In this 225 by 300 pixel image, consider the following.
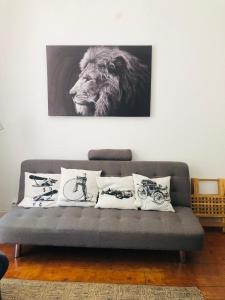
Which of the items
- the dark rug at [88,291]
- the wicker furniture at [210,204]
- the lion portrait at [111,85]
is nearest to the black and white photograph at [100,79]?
the lion portrait at [111,85]

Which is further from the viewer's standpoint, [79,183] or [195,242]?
[79,183]

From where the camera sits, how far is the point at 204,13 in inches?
113

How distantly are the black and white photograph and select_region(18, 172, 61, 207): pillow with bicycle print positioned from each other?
0.76 meters

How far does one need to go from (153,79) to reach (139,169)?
96cm

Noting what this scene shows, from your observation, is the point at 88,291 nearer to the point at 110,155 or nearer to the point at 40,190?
the point at 40,190

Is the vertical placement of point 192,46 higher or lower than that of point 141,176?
higher

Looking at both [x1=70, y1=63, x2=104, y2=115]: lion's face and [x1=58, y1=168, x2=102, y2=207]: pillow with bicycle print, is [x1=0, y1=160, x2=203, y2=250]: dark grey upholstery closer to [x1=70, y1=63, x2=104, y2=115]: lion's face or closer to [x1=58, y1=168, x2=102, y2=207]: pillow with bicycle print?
[x1=58, y1=168, x2=102, y2=207]: pillow with bicycle print

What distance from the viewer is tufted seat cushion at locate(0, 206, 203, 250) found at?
2.29 meters

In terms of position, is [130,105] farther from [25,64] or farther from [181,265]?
[181,265]

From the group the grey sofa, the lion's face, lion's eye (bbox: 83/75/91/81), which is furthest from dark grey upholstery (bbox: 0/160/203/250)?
lion's eye (bbox: 83/75/91/81)

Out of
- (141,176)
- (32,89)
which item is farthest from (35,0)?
(141,176)

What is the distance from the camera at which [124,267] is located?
236 centimetres

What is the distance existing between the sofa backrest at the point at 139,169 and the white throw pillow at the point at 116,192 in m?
0.12

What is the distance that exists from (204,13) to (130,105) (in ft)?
3.88
